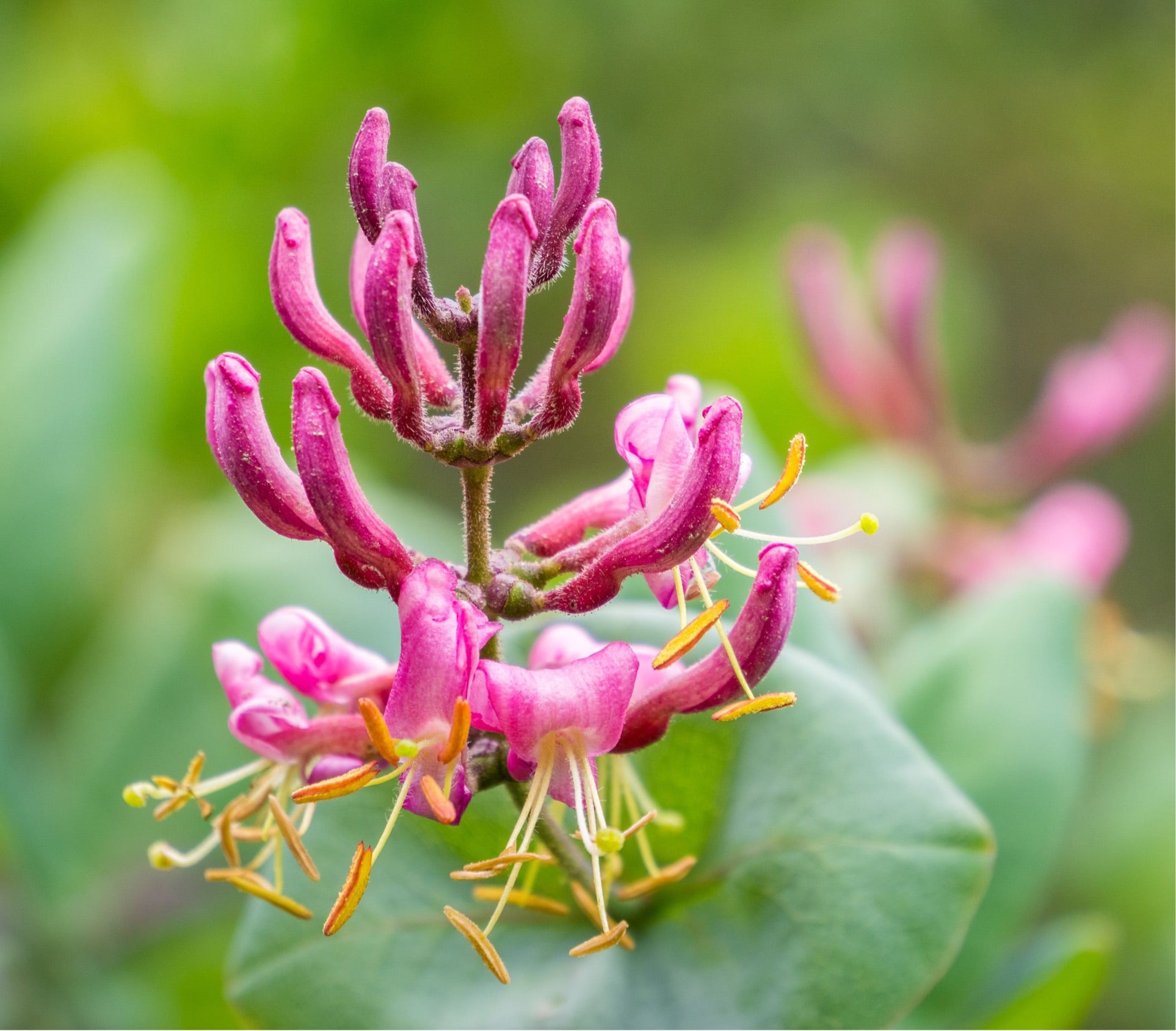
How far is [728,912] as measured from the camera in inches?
28.3

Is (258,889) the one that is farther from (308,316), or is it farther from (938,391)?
(938,391)

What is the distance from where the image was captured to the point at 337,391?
1946mm

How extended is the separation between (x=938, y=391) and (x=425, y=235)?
1.18 m

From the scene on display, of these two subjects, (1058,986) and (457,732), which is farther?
(1058,986)

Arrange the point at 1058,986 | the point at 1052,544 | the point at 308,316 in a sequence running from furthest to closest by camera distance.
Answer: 1. the point at 1052,544
2. the point at 1058,986
3. the point at 308,316

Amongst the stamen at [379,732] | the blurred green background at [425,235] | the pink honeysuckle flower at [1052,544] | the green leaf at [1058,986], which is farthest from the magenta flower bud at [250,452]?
the pink honeysuckle flower at [1052,544]

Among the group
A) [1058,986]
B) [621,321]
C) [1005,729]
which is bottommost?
[1058,986]

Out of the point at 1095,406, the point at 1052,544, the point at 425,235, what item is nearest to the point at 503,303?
the point at 1052,544

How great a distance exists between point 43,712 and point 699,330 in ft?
4.07

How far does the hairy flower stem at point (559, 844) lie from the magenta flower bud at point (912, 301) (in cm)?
103

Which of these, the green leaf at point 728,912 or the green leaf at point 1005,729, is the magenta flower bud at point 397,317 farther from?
the green leaf at point 1005,729

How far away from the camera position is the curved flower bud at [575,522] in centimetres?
67

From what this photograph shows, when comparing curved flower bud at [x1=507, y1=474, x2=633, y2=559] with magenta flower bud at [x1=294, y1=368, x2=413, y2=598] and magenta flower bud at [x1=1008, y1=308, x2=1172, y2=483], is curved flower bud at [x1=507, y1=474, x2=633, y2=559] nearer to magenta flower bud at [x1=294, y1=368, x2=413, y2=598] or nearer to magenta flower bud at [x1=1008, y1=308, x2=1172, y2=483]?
magenta flower bud at [x1=294, y1=368, x2=413, y2=598]

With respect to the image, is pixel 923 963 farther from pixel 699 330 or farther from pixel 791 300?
pixel 699 330
